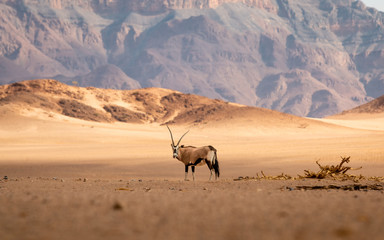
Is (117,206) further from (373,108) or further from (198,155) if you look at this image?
(373,108)

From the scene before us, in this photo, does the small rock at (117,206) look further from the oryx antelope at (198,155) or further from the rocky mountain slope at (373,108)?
the rocky mountain slope at (373,108)

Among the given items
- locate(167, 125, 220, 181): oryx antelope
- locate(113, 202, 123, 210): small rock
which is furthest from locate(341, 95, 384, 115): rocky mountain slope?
locate(113, 202, 123, 210): small rock

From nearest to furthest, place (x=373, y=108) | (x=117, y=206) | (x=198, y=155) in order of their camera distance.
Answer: (x=117, y=206) < (x=198, y=155) < (x=373, y=108)

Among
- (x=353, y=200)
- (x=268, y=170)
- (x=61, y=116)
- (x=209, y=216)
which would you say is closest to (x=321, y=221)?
(x=209, y=216)

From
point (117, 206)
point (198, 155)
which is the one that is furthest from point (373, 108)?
point (117, 206)

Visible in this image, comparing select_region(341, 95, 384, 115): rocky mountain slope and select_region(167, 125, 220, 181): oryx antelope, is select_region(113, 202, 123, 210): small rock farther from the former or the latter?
select_region(341, 95, 384, 115): rocky mountain slope

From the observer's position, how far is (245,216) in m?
6.79

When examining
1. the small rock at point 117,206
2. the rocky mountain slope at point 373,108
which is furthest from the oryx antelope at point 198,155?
the rocky mountain slope at point 373,108

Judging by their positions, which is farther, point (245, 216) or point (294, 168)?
point (294, 168)

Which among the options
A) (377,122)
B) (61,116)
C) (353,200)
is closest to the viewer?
(353,200)

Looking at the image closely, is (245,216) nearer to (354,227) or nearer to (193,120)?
(354,227)

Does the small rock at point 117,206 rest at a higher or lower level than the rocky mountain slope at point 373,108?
lower

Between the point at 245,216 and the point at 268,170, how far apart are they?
16017mm

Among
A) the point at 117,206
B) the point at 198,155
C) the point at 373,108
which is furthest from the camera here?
the point at 373,108
